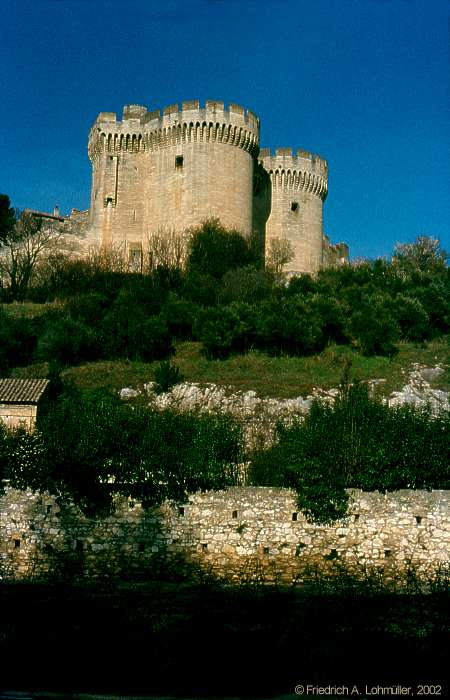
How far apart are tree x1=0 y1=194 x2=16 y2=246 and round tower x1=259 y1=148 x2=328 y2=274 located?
38.0ft

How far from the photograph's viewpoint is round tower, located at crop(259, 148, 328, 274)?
127ft

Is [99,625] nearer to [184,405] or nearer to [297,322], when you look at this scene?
[184,405]

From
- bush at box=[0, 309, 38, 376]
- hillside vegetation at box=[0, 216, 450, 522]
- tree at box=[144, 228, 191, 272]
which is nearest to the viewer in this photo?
hillside vegetation at box=[0, 216, 450, 522]

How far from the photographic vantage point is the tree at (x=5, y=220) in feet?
113

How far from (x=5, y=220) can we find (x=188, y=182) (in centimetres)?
791

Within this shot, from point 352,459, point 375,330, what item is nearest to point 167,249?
point 375,330

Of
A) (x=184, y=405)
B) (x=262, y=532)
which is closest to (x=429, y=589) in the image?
(x=262, y=532)

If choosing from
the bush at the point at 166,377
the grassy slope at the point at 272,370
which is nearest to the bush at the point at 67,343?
the grassy slope at the point at 272,370

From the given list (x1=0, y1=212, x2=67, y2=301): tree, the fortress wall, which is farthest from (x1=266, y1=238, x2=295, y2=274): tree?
(x1=0, y1=212, x2=67, y2=301): tree

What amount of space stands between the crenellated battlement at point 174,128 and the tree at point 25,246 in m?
4.72

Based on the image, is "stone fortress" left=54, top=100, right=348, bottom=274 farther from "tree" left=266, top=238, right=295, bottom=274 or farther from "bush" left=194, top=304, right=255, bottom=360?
"bush" left=194, top=304, right=255, bottom=360

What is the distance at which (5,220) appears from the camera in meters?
34.4

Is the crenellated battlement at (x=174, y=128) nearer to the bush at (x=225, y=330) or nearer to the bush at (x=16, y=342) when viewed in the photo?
the bush at (x=225, y=330)

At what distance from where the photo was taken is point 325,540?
12.7 meters
